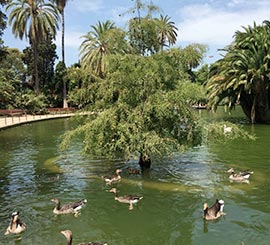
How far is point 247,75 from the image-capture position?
37.8 metres

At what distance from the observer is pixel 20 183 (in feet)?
→ 52.4

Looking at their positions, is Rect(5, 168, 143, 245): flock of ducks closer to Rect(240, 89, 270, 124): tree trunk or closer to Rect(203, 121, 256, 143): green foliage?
Rect(203, 121, 256, 143): green foliage

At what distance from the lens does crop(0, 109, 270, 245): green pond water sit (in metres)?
10.2

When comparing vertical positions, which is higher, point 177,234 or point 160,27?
point 160,27

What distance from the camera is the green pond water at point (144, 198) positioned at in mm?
10219

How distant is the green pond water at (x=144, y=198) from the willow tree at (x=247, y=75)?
54.7 feet

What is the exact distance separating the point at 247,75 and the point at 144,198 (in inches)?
1084

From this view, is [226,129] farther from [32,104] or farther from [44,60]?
[44,60]

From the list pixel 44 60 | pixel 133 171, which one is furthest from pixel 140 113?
pixel 44 60

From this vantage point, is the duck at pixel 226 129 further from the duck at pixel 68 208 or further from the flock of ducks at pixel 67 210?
the duck at pixel 68 208

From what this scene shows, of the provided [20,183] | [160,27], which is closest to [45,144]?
[20,183]

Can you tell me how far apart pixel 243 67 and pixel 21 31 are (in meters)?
Answer: 39.6

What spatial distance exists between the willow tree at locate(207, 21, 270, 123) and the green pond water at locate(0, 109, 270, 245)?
16661 mm

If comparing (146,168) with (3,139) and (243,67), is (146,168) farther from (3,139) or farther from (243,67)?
(243,67)
